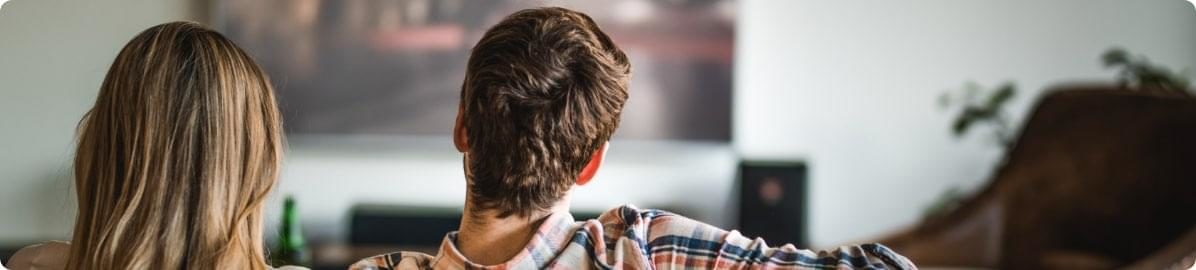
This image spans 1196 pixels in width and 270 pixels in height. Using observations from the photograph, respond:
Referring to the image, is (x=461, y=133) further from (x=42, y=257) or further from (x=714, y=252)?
(x=42, y=257)

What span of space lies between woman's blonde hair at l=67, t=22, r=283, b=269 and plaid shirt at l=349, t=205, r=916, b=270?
155 mm

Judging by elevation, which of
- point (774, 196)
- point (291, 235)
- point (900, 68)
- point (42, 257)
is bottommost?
point (291, 235)

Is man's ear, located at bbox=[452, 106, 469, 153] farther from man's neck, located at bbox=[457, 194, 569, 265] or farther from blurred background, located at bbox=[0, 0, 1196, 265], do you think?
blurred background, located at bbox=[0, 0, 1196, 265]

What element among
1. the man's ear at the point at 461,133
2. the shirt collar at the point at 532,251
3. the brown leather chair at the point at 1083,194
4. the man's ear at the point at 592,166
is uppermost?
the man's ear at the point at 461,133

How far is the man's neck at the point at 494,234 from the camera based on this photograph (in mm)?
1270

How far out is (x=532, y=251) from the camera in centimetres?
125

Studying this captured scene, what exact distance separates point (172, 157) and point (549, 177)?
0.36m

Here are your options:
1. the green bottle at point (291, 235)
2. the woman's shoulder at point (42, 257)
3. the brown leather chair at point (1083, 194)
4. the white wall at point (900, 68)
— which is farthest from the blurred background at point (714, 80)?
the woman's shoulder at point (42, 257)

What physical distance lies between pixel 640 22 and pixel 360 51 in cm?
101

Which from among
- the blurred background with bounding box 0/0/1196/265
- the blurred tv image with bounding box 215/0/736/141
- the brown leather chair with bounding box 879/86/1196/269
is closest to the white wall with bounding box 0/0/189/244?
the blurred background with bounding box 0/0/1196/265

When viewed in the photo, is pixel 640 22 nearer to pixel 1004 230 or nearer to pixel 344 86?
pixel 344 86

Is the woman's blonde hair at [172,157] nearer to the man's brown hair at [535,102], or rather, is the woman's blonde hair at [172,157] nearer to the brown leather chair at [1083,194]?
the man's brown hair at [535,102]

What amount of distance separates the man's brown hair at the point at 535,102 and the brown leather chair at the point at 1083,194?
2357mm

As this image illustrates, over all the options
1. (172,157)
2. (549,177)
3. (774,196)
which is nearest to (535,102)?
(549,177)
